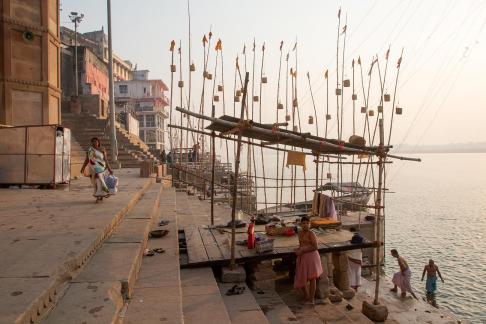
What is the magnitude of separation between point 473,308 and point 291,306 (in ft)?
43.1

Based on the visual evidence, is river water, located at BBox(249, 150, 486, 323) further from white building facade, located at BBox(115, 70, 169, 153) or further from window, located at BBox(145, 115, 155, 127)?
window, located at BBox(145, 115, 155, 127)

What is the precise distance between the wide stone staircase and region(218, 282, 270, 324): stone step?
17910 millimetres

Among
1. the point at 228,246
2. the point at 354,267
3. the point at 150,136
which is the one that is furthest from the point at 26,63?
the point at 150,136

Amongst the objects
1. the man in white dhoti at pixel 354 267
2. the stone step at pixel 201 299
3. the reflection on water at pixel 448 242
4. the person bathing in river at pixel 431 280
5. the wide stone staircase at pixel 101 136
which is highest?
the wide stone staircase at pixel 101 136

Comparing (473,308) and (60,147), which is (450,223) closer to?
(473,308)

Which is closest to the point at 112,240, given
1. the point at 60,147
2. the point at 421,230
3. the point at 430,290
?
the point at 60,147

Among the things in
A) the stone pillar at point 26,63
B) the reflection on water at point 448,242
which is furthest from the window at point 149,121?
the stone pillar at point 26,63

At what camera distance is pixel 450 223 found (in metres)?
38.9

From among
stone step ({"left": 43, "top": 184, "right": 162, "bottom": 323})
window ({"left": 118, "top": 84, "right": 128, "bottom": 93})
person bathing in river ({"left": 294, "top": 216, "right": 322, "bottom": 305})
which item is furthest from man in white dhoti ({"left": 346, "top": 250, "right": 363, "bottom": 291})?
window ({"left": 118, "top": 84, "right": 128, "bottom": 93})

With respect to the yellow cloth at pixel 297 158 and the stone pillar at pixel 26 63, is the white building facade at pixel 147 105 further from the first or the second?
the yellow cloth at pixel 297 158

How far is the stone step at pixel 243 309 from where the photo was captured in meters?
5.07

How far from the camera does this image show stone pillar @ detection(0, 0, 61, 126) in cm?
1270

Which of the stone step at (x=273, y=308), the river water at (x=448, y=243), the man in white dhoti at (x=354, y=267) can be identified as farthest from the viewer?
the river water at (x=448, y=243)

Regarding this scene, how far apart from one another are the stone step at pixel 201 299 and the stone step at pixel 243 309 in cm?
29
